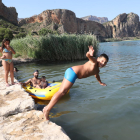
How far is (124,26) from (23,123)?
6865 inches

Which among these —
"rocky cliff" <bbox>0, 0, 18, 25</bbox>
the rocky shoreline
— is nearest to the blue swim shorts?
the rocky shoreline

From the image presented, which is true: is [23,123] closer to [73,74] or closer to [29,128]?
[29,128]

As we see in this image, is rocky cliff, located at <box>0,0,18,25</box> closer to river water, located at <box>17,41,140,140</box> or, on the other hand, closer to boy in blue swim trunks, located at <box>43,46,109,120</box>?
river water, located at <box>17,41,140,140</box>

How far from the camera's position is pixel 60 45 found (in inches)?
563

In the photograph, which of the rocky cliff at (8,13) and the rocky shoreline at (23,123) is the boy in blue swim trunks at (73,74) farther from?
the rocky cliff at (8,13)

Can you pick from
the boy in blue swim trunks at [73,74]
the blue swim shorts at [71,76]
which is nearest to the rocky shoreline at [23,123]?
the boy in blue swim trunks at [73,74]

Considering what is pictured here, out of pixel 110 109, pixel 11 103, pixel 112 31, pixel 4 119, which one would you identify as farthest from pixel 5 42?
pixel 112 31

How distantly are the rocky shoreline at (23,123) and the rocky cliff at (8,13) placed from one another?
83.7 m

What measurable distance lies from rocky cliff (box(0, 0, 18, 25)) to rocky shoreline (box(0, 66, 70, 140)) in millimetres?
83724

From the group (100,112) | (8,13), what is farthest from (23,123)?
(8,13)

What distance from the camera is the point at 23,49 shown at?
15.4 metres

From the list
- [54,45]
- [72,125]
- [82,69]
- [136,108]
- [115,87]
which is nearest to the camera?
[82,69]

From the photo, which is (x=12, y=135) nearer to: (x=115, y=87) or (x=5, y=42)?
(x=5, y=42)

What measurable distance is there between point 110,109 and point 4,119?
281cm
